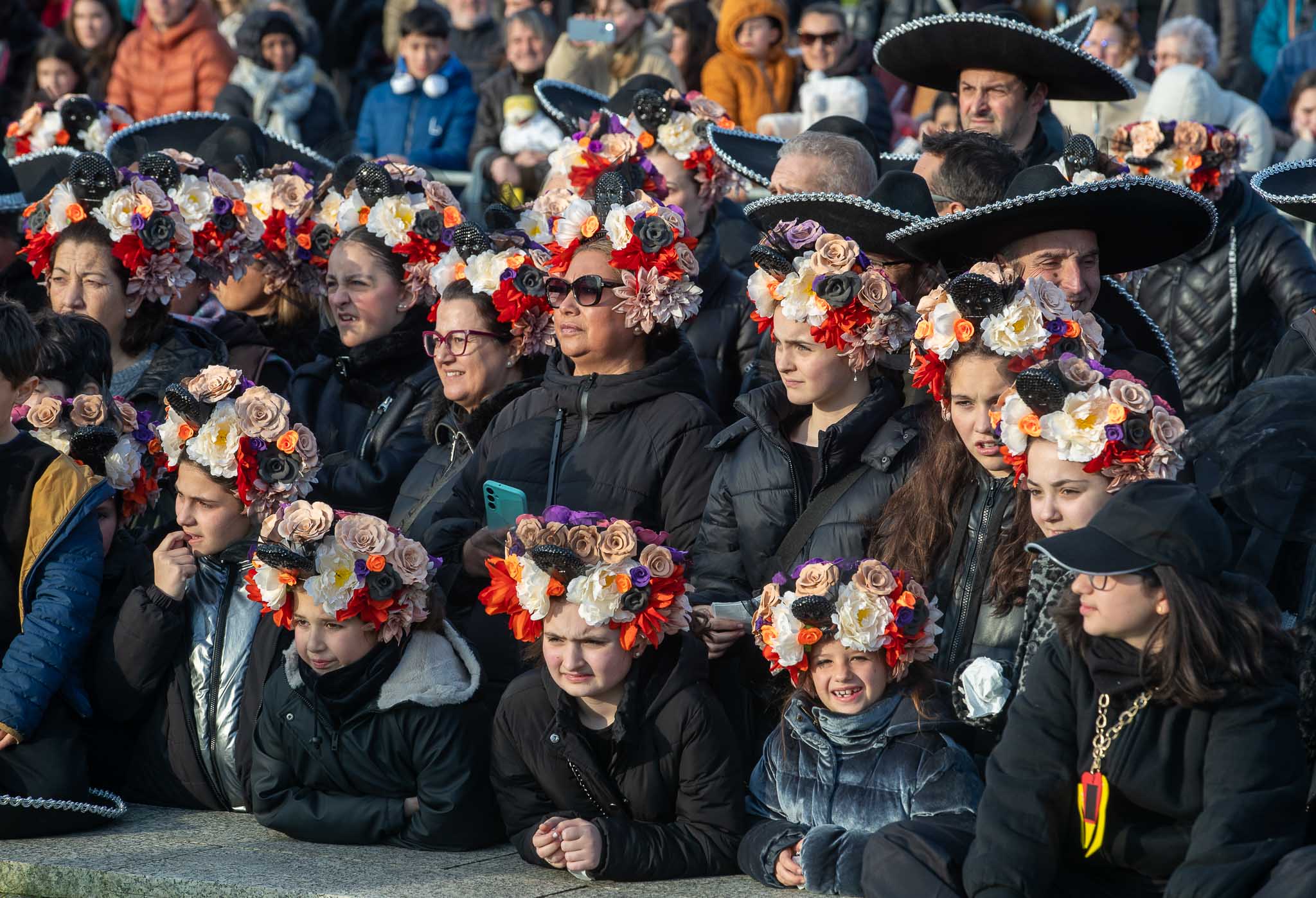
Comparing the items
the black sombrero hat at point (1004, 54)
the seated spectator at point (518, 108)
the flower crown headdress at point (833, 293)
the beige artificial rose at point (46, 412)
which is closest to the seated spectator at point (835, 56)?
the seated spectator at point (518, 108)

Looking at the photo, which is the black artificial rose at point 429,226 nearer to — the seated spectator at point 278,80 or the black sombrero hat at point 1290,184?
the black sombrero hat at point 1290,184

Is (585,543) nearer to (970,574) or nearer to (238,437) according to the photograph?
(970,574)

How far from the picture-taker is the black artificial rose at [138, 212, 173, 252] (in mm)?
7336

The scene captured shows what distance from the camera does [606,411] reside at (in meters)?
6.20

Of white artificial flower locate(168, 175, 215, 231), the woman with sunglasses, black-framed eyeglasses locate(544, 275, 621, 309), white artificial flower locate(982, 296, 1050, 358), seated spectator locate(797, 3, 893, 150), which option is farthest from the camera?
seated spectator locate(797, 3, 893, 150)

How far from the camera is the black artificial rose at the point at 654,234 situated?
20.4ft

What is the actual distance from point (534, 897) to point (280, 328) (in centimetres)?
402

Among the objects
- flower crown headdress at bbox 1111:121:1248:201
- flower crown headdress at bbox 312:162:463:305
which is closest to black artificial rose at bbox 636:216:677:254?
flower crown headdress at bbox 312:162:463:305

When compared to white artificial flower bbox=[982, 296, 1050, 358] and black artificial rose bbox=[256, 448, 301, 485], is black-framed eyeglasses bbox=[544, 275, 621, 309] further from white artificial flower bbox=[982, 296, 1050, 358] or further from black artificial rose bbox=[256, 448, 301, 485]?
white artificial flower bbox=[982, 296, 1050, 358]

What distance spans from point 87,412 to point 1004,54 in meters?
3.65

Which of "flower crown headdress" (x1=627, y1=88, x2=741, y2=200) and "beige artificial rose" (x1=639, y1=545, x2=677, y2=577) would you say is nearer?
"beige artificial rose" (x1=639, y1=545, x2=677, y2=577)

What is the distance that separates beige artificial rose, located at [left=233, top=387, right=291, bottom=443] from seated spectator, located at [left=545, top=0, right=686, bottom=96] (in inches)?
235

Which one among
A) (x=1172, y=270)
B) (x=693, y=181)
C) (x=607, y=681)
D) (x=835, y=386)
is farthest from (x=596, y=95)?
(x=607, y=681)

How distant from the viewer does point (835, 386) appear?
225 inches
